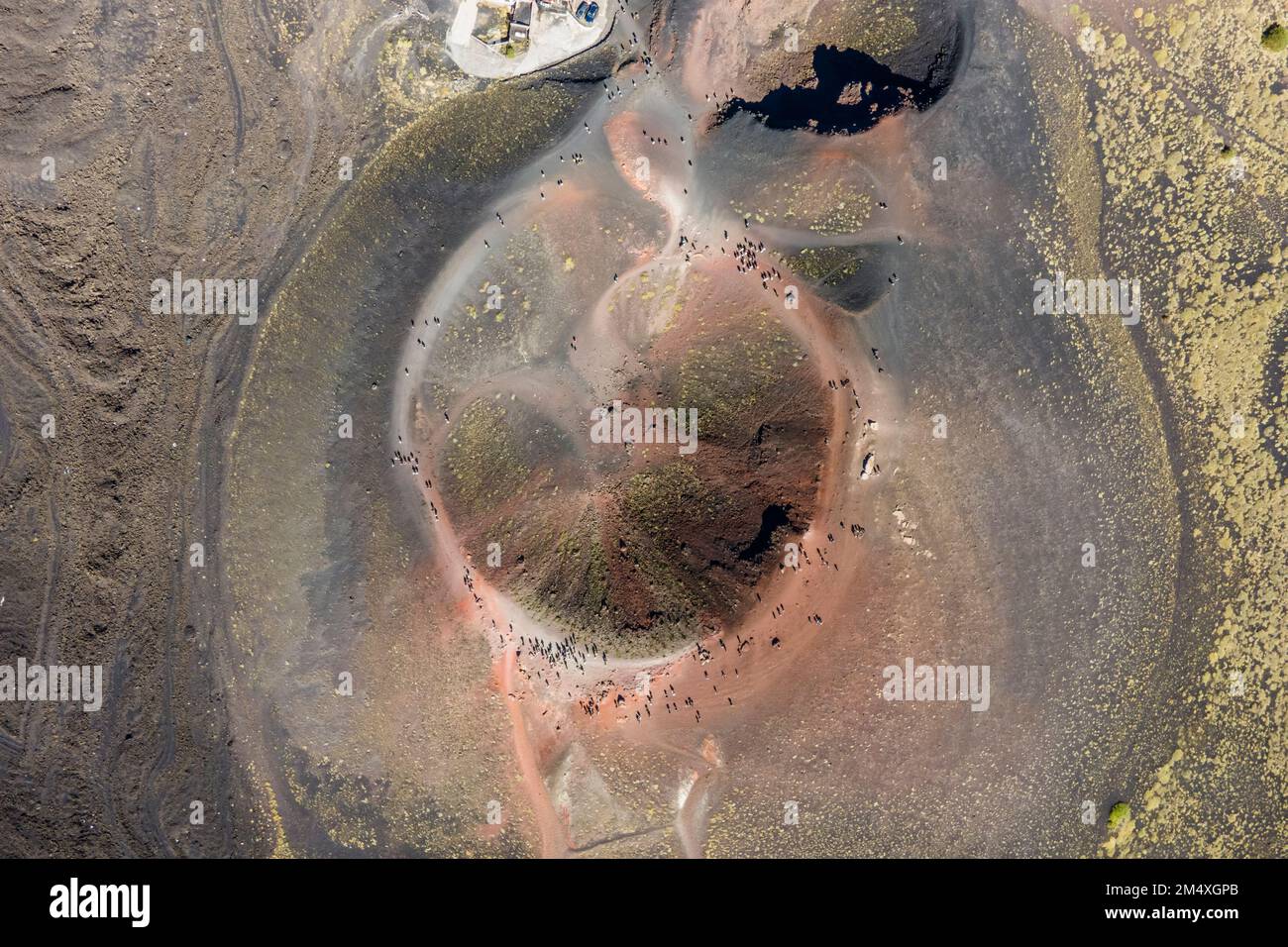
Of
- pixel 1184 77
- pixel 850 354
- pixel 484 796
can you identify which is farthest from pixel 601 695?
pixel 1184 77

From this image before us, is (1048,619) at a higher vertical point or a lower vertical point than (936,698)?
higher

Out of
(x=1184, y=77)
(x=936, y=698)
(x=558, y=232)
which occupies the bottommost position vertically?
(x=936, y=698)
